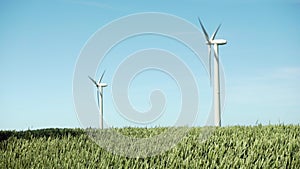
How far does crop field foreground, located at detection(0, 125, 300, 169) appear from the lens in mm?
6961

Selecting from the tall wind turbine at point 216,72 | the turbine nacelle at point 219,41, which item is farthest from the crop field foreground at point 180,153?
the turbine nacelle at point 219,41

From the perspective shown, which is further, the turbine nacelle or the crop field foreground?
the turbine nacelle

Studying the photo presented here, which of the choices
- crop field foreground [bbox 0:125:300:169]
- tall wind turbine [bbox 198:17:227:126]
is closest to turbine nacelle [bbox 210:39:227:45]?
tall wind turbine [bbox 198:17:227:126]

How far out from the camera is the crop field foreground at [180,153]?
696 centimetres

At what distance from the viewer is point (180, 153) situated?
25.5ft

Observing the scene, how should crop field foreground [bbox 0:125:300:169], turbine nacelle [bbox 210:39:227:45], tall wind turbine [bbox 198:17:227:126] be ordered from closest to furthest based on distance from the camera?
1. crop field foreground [bbox 0:125:300:169]
2. tall wind turbine [bbox 198:17:227:126]
3. turbine nacelle [bbox 210:39:227:45]

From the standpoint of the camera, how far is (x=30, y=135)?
10648mm

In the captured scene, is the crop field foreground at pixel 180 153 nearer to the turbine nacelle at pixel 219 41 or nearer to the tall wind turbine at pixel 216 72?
the tall wind turbine at pixel 216 72

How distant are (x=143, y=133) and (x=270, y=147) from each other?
3.73m

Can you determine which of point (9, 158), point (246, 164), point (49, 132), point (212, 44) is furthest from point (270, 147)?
point (212, 44)

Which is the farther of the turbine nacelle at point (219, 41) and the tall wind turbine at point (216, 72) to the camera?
the turbine nacelle at point (219, 41)

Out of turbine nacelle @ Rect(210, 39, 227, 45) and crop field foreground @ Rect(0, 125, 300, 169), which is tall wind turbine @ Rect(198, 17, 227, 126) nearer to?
turbine nacelle @ Rect(210, 39, 227, 45)

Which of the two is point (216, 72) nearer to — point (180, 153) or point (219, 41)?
point (219, 41)

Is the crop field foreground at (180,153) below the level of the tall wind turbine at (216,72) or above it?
below
